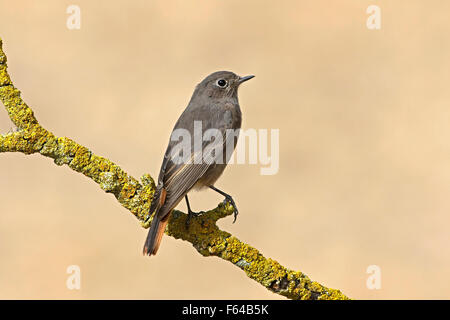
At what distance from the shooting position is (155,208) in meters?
3.31

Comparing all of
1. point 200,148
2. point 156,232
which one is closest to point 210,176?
point 200,148

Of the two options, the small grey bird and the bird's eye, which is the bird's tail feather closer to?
the small grey bird

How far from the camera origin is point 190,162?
3.89m

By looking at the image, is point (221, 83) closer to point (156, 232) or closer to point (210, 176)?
point (210, 176)

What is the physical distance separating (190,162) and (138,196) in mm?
663

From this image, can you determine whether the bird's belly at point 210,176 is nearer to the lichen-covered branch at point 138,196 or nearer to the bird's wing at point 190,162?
the bird's wing at point 190,162

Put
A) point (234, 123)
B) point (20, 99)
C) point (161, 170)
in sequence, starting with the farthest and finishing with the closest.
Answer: point (234, 123) → point (161, 170) → point (20, 99)

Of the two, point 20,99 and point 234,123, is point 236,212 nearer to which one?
point 234,123

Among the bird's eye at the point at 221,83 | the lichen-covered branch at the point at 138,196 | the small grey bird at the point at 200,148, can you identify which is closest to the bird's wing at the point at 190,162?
the small grey bird at the point at 200,148

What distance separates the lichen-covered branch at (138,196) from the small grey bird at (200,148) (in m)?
0.10

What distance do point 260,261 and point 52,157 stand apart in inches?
49.8

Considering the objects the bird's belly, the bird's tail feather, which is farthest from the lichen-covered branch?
the bird's belly

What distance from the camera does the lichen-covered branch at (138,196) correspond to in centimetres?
304

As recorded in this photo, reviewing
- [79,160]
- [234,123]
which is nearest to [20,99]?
[79,160]
